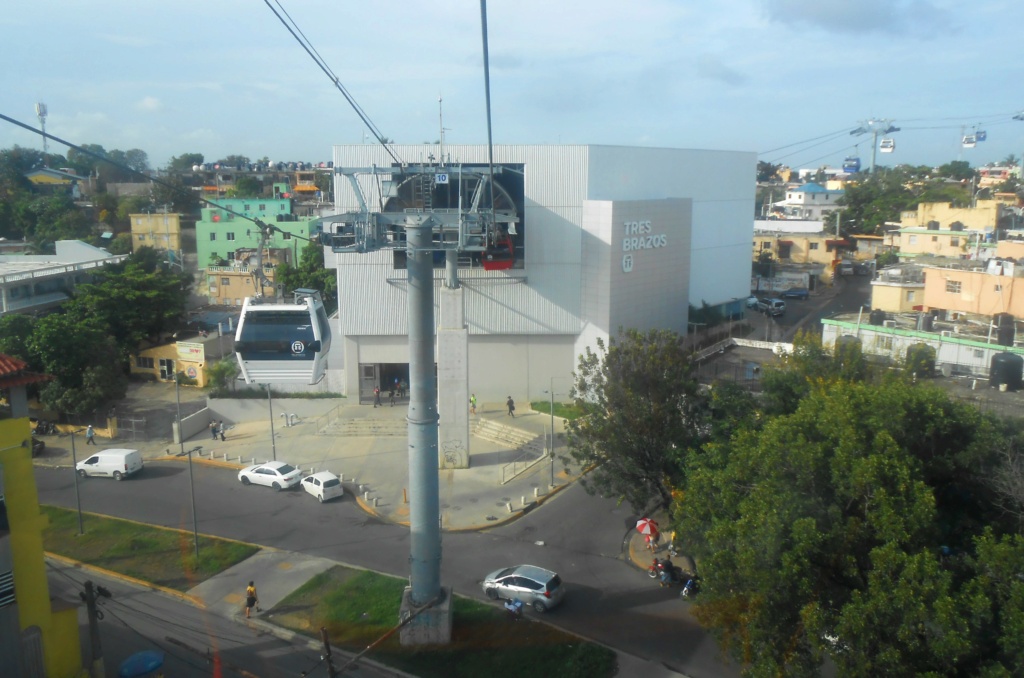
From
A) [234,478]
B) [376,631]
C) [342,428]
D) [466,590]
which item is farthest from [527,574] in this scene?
[342,428]

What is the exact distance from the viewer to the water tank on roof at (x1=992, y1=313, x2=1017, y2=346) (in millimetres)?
21922

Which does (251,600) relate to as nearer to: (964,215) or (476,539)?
(476,539)

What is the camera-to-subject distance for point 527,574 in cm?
1424

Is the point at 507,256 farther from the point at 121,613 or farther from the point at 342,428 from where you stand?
the point at 121,613

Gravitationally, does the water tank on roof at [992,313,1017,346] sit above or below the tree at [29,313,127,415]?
above

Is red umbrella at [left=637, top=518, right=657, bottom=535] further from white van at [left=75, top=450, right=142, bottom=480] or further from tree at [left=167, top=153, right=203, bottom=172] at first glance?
tree at [left=167, top=153, right=203, bottom=172]

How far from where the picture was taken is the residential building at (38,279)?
30039mm

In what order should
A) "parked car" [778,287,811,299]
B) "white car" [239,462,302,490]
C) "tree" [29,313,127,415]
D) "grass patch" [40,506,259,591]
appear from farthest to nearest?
"parked car" [778,287,811,299]
"tree" [29,313,127,415]
"white car" [239,462,302,490]
"grass patch" [40,506,259,591]

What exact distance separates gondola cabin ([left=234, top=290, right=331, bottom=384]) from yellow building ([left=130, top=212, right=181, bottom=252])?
38.5m

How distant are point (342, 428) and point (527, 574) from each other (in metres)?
13.1

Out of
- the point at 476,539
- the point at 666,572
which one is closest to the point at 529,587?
the point at 666,572

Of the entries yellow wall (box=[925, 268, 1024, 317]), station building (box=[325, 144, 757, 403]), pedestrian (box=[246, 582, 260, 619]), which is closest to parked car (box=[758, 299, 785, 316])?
station building (box=[325, 144, 757, 403])

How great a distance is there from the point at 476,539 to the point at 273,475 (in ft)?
21.5

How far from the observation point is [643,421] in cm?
1509
